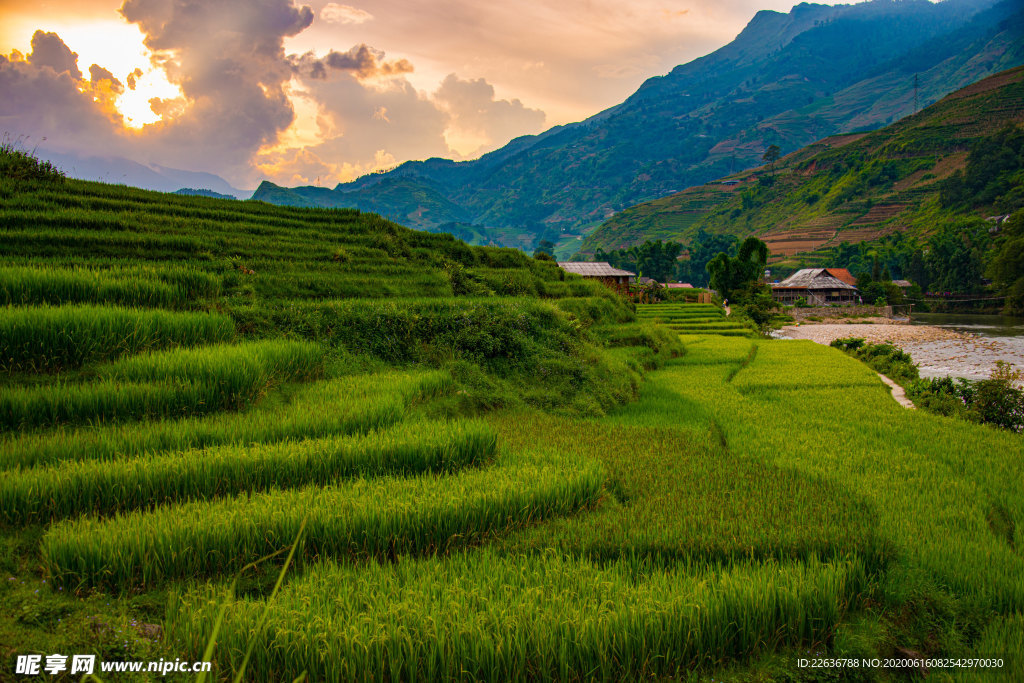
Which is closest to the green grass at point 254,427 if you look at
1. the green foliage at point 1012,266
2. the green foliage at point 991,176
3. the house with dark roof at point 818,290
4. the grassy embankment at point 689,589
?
the grassy embankment at point 689,589

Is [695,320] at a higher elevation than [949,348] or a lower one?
Result: higher

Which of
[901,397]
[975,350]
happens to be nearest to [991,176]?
[975,350]

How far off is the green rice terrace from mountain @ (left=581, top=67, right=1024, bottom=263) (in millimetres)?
81450

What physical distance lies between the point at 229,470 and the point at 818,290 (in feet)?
217

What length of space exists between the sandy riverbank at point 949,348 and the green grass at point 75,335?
2242 cm

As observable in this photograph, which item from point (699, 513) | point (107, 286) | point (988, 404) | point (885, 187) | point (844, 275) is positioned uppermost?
point (885, 187)

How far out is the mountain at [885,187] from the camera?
7119 cm

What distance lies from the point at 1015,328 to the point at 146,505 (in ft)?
165

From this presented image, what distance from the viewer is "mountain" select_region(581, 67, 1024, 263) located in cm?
7119

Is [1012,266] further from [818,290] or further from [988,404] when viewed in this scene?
[988,404]

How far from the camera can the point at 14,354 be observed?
5.35 metres

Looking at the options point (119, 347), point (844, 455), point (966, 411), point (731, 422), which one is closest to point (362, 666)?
point (119, 347)

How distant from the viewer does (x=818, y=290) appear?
5741cm

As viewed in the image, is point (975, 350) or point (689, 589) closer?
point (689, 589)
